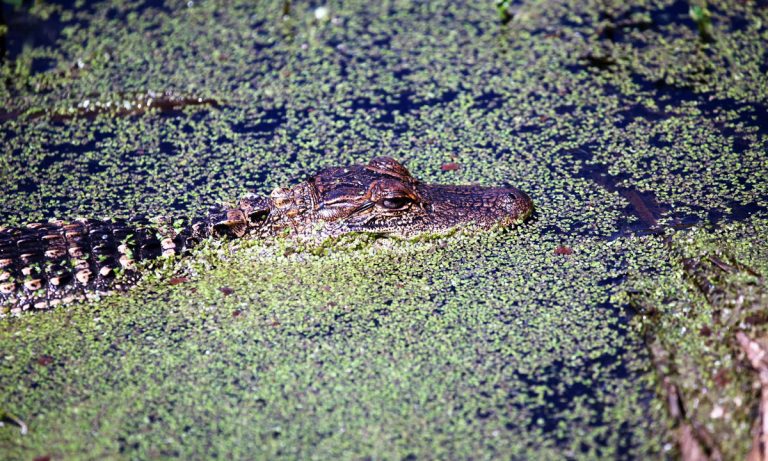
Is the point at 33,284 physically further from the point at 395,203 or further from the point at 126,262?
the point at 395,203

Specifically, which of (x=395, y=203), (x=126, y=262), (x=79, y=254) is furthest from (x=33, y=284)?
(x=395, y=203)

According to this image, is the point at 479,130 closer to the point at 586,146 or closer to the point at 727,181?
the point at 586,146

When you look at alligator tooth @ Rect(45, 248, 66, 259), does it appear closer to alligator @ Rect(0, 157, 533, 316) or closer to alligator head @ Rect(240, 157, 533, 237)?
alligator @ Rect(0, 157, 533, 316)

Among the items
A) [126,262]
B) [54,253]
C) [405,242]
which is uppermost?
[54,253]

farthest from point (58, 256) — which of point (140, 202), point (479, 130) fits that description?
point (479, 130)

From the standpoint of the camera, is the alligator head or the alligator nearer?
the alligator

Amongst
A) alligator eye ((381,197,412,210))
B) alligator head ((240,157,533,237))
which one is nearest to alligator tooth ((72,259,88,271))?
alligator head ((240,157,533,237))
